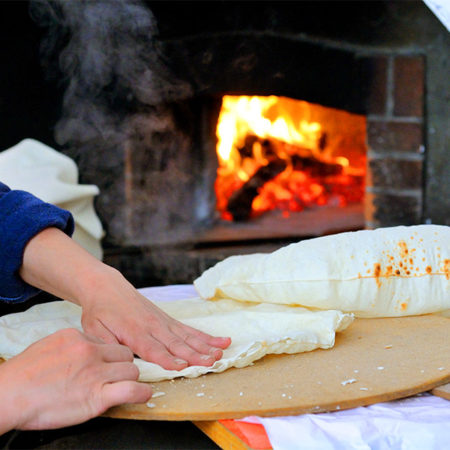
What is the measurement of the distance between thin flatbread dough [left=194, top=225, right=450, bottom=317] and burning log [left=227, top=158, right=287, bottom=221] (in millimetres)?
1586

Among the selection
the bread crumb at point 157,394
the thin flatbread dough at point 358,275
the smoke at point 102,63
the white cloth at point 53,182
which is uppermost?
the smoke at point 102,63

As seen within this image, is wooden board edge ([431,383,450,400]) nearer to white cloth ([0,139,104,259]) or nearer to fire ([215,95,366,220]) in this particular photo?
white cloth ([0,139,104,259])

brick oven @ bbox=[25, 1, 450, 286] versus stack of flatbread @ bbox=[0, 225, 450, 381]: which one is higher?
brick oven @ bbox=[25, 1, 450, 286]

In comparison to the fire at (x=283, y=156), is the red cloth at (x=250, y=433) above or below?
below

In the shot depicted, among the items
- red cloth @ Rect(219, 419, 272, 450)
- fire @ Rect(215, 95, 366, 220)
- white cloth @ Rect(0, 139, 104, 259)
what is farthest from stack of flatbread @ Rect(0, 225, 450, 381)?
fire @ Rect(215, 95, 366, 220)

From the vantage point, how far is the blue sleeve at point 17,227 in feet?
3.34

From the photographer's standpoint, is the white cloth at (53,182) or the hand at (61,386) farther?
the white cloth at (53,182)

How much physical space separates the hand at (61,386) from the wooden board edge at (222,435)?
0.23ft

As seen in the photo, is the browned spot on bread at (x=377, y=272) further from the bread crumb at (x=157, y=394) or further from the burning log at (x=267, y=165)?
the burning log at (x=267, y=165)

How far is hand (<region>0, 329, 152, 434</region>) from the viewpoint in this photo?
0.74 m

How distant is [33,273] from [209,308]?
0.92ft

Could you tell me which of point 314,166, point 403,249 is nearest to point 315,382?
point 403,249

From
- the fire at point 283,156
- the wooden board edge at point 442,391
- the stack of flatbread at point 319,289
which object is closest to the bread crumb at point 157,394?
the stack of flatbread at point 319,289

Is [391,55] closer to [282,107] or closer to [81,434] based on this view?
[282,107]
